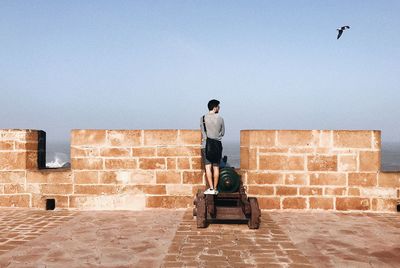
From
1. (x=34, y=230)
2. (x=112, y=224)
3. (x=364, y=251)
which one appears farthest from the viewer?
(x=112, y=224)

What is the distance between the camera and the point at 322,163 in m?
6.75

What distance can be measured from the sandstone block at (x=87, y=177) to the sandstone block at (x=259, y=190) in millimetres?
2829

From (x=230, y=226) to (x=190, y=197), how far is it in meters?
1.58

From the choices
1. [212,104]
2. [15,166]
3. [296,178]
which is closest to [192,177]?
[212,104]

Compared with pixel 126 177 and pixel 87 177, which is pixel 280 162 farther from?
pixel 87 177

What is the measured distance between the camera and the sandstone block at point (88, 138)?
6.93 meters

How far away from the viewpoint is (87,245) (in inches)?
173

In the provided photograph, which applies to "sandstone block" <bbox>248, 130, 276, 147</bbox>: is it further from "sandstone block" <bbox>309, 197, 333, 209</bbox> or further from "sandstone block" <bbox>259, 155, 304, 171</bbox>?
"sandstone block" <bbox>309, 197, 333, 209</bbox>

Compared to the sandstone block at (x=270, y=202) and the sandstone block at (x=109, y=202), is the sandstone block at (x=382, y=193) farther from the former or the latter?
the sandstone block at (x=109, y=202)

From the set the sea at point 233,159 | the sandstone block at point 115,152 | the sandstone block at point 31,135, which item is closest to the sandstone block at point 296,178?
the sandstone block at point 115,152

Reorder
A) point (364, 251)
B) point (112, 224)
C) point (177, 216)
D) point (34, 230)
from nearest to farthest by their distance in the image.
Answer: point (364, 251) → point (34, 230) → point (112, 224) → point (177, 216)

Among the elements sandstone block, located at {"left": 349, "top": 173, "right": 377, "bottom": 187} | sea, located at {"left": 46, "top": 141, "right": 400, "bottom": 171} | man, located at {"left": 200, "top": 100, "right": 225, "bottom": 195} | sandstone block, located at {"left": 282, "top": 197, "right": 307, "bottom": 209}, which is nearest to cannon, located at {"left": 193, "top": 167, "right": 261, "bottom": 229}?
man, located at {"left": 200, "top": 100, "right": 225, "bottom": 195}

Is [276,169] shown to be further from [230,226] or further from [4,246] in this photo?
[4,246]

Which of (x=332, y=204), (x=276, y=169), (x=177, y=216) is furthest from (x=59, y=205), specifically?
(x=332, y=204)
